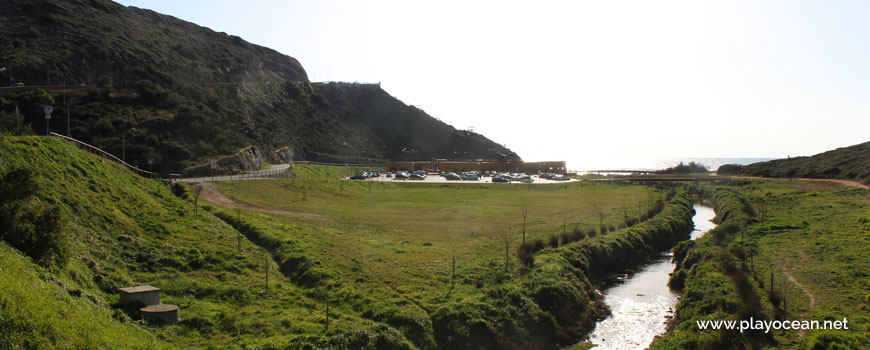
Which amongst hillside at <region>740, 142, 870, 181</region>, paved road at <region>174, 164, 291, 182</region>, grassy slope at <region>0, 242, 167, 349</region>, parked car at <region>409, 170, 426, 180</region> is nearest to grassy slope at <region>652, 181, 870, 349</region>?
grassy slope at <region>0, 242, 167, 349</region>

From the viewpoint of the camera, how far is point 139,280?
1603cm

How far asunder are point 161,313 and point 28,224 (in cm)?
414

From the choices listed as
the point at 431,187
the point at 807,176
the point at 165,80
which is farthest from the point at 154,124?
the point at 807,176

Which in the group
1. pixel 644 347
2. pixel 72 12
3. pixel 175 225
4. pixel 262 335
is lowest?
pixel 644 347

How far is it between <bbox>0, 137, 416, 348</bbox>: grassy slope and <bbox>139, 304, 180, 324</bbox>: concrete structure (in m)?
0.29

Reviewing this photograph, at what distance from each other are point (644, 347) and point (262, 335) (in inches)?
516

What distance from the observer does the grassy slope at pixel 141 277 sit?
1073 cm

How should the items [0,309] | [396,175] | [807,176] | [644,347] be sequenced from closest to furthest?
[0,309]
[644,347]
[807,176]
[396,175]

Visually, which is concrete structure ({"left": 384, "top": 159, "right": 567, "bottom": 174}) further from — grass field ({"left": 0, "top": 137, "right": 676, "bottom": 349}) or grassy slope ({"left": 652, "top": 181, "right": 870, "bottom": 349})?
grassy slope ({"left": 652, "top": 181, "right": 870, "bottom": 349})

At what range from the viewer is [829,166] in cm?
7519

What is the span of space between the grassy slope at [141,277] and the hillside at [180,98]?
44.7ft

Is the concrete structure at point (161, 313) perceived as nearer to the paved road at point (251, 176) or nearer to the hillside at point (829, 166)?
the paved road at point (251, 176)

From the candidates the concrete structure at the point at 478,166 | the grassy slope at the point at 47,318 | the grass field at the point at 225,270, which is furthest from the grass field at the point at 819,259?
the concrete structure at the point at 478,166

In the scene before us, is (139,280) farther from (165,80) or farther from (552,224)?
(165,80)
